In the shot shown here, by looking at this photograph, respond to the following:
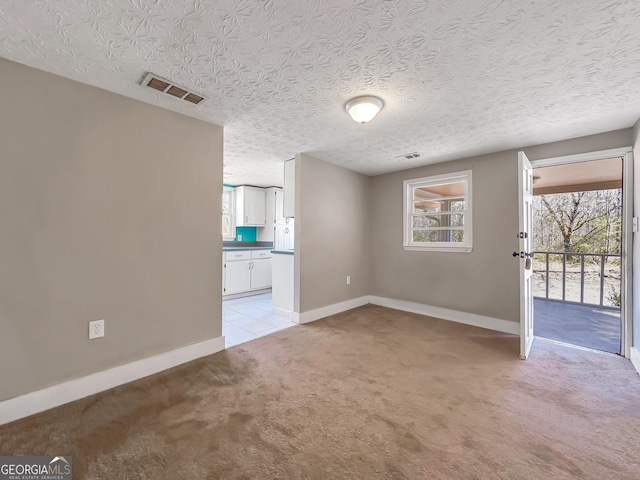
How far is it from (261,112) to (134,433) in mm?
2471

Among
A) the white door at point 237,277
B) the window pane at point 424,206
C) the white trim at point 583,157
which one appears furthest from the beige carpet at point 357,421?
the white door at point 237,277

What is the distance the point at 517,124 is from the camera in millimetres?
2605

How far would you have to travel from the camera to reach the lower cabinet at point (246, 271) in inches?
195

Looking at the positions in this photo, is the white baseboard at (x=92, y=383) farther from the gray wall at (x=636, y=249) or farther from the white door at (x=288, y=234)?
the gray wall at (x=636, y=249)

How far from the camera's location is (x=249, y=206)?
5.78 m

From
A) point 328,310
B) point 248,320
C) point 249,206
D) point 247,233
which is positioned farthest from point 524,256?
point 247,233

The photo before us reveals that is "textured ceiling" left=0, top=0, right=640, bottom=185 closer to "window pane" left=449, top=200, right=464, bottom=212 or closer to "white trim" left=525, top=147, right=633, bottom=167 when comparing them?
"white trim" left=525, top=147, right=633, bottom=167

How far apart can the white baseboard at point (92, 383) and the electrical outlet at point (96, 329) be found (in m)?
0.28

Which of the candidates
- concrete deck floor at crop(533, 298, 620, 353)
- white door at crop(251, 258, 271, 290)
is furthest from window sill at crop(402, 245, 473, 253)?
white door at crop(251, 258, 271, 290)

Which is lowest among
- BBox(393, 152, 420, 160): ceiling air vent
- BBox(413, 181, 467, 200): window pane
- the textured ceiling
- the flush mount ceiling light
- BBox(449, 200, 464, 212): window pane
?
BBox(449, 200, 464, 212): window pane

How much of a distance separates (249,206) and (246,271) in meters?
1.43

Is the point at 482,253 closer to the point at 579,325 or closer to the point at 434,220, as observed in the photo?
the point at 434,220

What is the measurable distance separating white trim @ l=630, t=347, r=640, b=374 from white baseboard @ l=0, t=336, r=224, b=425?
3.81 metres

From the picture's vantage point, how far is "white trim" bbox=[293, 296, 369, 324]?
142 inches
